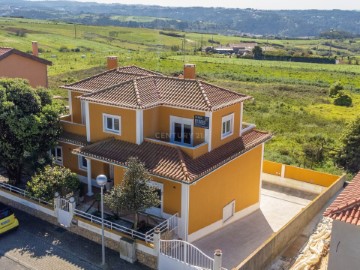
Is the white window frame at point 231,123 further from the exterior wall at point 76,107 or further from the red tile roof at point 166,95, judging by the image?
the exterior wall at point 76,107

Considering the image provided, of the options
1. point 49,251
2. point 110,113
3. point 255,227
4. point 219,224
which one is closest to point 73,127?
point 110,113

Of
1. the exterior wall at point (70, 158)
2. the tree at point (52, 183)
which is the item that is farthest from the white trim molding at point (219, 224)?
the exterior wall at point (70, 158)

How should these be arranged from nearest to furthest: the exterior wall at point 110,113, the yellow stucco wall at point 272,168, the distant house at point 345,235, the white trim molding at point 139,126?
1. the distant house at point 345,235
2. the white trim molding at point 139,126
3. the exterior wall at point 110,113
4. the yellow stucco wall at point 272,168

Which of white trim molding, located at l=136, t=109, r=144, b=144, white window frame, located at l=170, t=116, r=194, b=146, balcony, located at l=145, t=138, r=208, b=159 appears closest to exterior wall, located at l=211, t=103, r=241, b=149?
balcony, located at l=145, t=138, r=208, b=159

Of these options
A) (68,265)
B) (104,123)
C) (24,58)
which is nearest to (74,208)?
(68,265)

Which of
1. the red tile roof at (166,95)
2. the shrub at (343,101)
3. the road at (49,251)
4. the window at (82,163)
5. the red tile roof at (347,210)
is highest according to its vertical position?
the red tile roof at (166,95)

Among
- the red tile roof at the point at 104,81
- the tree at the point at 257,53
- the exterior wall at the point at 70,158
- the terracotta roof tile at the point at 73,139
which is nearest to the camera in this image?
the terracotta roof tile at the point at 73,139

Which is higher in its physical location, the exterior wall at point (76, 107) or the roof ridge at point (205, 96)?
the roof ridge at point (205, 96)

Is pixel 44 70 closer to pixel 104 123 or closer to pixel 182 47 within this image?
pixel 104 123
